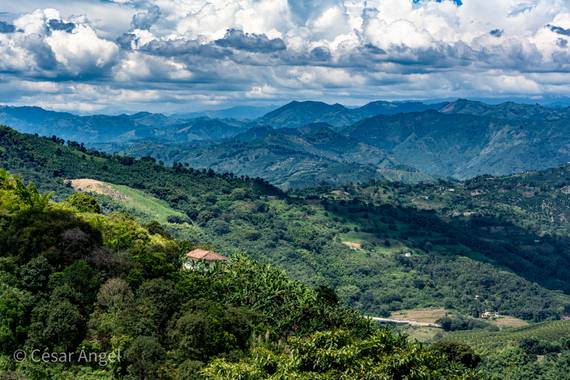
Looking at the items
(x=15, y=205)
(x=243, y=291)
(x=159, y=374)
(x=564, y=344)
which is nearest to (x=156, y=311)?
(x=159, y=374)

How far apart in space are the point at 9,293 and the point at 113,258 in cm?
1137

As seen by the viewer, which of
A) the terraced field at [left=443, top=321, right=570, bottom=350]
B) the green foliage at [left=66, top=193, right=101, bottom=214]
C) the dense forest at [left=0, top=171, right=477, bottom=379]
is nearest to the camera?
the dense forest at [left=0, top=171, right=477, bottom=379]

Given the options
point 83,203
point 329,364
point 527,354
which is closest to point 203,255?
point 83,203

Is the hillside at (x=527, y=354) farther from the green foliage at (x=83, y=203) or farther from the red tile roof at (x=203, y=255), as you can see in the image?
the green foliage at (x=83, y=203)

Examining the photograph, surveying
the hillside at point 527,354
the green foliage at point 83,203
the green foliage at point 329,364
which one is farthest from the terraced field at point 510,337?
the green foliage at point 329,364

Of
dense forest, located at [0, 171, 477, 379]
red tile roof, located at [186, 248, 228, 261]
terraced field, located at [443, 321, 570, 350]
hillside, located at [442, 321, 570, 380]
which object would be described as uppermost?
dense forest, located at [0, 171, 477, 379]

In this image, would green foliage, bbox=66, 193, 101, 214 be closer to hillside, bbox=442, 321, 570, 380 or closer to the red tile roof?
the red tile roof

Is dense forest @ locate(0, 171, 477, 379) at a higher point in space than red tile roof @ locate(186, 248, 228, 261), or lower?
higher

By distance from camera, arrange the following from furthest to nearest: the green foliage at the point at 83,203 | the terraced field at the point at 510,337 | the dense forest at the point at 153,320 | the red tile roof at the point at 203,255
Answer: the terraced field at the point at 510,337 < the red tile roof at the point at 203,255 < the green foliage at the point at 83,203 < the dense forest at the point at 153,320

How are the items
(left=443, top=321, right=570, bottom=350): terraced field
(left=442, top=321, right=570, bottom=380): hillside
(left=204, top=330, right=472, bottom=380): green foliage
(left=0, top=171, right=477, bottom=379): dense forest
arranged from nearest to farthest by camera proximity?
1. (left=204, top=330, right=472, bottom=380): green foliage
2. (left=0, top=171, right=477, bottom=379): dense forest
3. (left=442, top=321, right=570, bottom=380): hillside
4. (left=443, top=321, right=570, bottom=350): terraced field

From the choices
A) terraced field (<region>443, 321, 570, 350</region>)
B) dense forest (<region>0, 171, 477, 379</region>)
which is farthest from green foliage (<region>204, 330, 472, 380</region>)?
terraced field (<region>443, 321, 570, 350</region>)

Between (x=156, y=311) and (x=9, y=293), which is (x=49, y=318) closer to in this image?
(x=9, y=293)

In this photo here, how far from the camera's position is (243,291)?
71.9 metres

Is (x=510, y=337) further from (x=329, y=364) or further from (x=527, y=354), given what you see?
(x=329, y=364)
